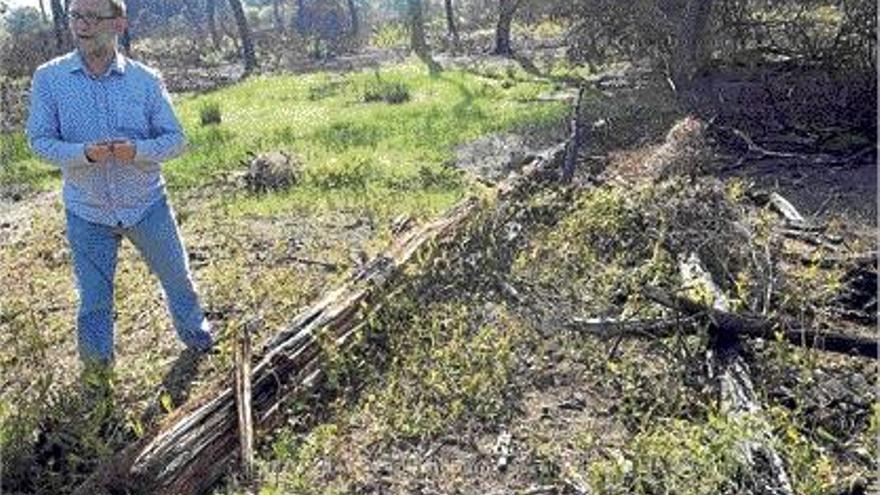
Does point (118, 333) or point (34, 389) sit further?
point (118, 333)

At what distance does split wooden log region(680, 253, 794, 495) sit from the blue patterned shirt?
2886 millimetres

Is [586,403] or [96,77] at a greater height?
[96,77]

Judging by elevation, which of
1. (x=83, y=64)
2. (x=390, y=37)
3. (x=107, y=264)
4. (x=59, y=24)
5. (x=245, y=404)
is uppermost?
(x=83, y=64)

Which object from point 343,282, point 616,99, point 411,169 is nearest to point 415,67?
point 616,99

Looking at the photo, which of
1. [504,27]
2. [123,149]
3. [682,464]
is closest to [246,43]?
[504,27]

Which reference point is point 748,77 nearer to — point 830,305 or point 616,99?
point 616,99

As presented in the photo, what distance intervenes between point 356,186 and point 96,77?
482 cm

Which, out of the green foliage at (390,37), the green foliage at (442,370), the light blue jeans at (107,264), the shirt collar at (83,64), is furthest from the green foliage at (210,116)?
the green foliage at (390,37)

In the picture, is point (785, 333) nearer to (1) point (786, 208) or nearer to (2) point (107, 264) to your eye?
(1) point (786, 208)

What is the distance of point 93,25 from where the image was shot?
4.19 m

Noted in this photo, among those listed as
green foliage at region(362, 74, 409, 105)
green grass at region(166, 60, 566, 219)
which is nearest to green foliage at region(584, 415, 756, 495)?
green grass at region(166, 60, 566, 219)

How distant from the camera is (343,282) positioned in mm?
5602

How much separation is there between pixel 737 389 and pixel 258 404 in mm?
2290

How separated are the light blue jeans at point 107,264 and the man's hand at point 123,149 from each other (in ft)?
1.44
